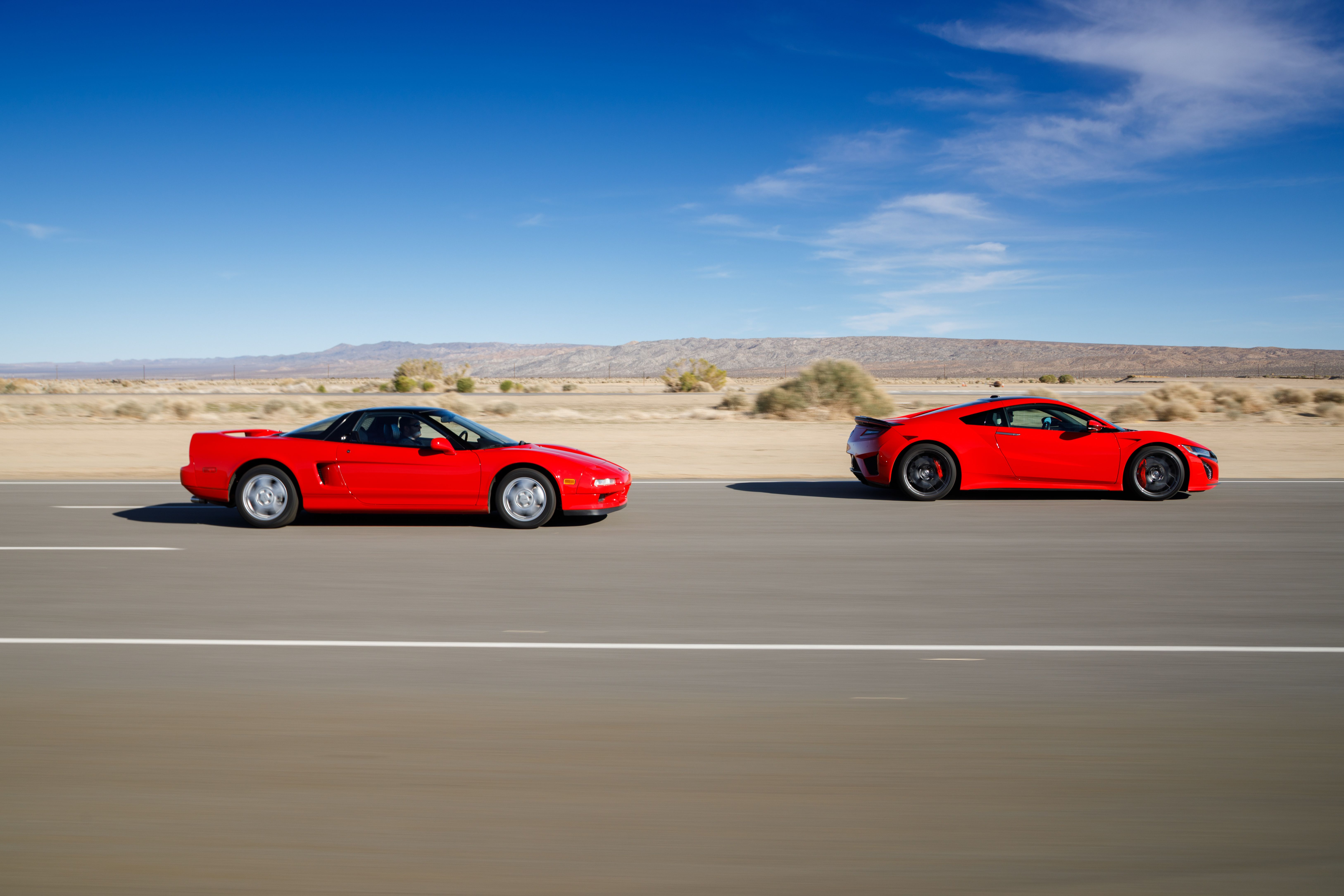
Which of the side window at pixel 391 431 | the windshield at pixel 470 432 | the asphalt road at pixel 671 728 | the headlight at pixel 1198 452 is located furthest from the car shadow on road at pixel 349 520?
the headlight at pixel 1198 452

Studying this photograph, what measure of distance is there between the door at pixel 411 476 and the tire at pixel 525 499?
24 centimetres

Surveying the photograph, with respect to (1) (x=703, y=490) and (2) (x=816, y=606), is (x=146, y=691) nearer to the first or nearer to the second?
(2) (x=816, y=606)

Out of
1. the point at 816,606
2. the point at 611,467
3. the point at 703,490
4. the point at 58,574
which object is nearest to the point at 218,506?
the point at 58,574

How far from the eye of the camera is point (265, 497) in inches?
390

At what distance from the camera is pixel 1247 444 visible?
20547 mm

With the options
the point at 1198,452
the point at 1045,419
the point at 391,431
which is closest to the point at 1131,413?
the point at 1198,452

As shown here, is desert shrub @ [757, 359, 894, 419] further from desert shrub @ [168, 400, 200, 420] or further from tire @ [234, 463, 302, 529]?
tire @ [234, 463, 302, 529]

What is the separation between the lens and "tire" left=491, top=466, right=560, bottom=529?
32.6 ft

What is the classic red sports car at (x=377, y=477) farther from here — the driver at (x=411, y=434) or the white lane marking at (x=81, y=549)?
the white lane marking at (x=81, y=549)

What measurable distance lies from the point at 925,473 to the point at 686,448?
29.9ft

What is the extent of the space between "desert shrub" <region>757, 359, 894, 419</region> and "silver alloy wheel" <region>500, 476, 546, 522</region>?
71.1 ft

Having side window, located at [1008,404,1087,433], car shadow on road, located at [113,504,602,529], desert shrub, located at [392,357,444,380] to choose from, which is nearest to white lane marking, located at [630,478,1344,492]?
side window, located at [1008,404,1087,433]

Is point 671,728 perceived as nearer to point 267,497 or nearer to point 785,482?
point 267,497

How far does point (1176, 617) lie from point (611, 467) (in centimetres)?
571
